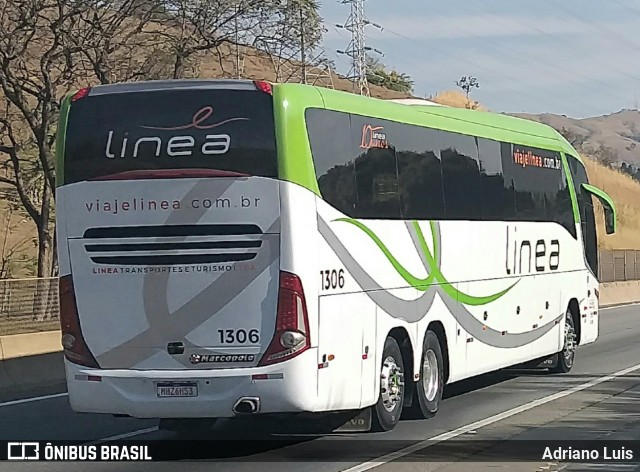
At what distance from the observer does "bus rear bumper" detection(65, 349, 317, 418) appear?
1104cm

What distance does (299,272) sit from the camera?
36.4ft

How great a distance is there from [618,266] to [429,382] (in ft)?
118

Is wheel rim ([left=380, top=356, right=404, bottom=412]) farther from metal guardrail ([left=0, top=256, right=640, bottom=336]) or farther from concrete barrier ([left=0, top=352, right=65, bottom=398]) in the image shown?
metal guardrail ([left=0, top=256, right=640, bottom=336])

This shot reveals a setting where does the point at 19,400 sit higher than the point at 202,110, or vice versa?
the point at 202,110

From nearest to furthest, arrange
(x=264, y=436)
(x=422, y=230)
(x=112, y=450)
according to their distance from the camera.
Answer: (x=112, y=450) < (x=264, y=436) < (x=422, y=230)

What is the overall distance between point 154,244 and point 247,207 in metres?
0.95

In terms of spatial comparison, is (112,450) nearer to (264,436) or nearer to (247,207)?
(264,436)

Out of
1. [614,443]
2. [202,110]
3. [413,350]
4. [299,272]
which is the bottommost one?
[614,443]

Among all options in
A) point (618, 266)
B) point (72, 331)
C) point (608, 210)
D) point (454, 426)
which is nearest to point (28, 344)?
point (72, 331)

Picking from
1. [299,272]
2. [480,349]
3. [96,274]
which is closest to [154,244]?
[96,274]

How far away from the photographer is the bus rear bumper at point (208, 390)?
36.2 feet

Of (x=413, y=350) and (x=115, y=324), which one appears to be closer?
(x=115, y=324)

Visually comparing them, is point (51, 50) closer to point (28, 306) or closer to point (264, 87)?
point (28, 306)

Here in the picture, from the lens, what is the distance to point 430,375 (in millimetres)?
14219
